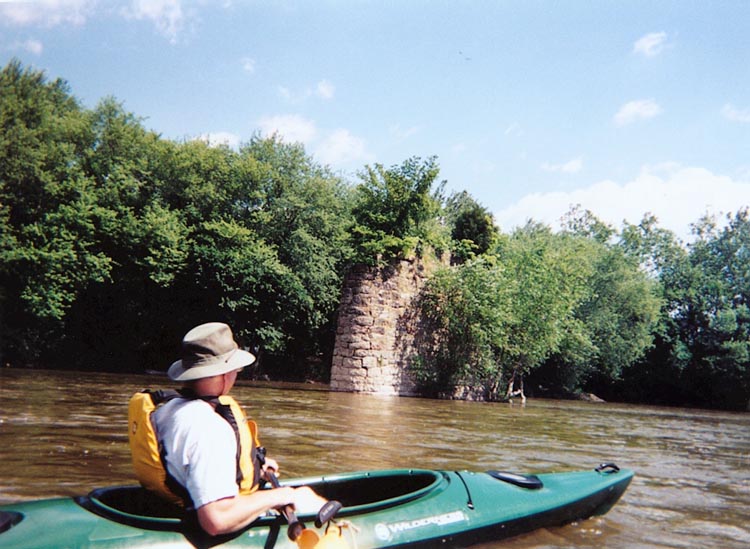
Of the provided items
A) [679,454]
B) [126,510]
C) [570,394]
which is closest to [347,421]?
[679,454]

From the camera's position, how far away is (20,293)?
50.6 ft

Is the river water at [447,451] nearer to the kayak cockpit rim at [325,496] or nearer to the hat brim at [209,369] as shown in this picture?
the kayak cockpit rim at [325,496]

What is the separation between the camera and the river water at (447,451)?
3729mm

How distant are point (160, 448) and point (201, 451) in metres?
0.22

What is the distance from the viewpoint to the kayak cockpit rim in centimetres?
225

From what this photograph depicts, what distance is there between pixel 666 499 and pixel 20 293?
1515 cm

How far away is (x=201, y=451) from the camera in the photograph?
2094 mm

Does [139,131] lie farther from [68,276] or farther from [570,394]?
[570,394]

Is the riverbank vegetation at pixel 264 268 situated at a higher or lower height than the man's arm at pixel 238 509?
higher

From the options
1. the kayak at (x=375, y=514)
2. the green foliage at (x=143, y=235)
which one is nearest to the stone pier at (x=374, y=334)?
the green foliage at (x=143, y=235)

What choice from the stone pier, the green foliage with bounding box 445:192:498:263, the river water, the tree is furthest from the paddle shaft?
the green foliage with bounding box 445:192:498:263

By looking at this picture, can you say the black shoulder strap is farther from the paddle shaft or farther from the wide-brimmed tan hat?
the paddle shaft

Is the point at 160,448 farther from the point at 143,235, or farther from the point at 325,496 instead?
the point at 143,235

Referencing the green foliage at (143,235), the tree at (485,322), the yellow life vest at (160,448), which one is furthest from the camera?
the green foliage at (143,235)
